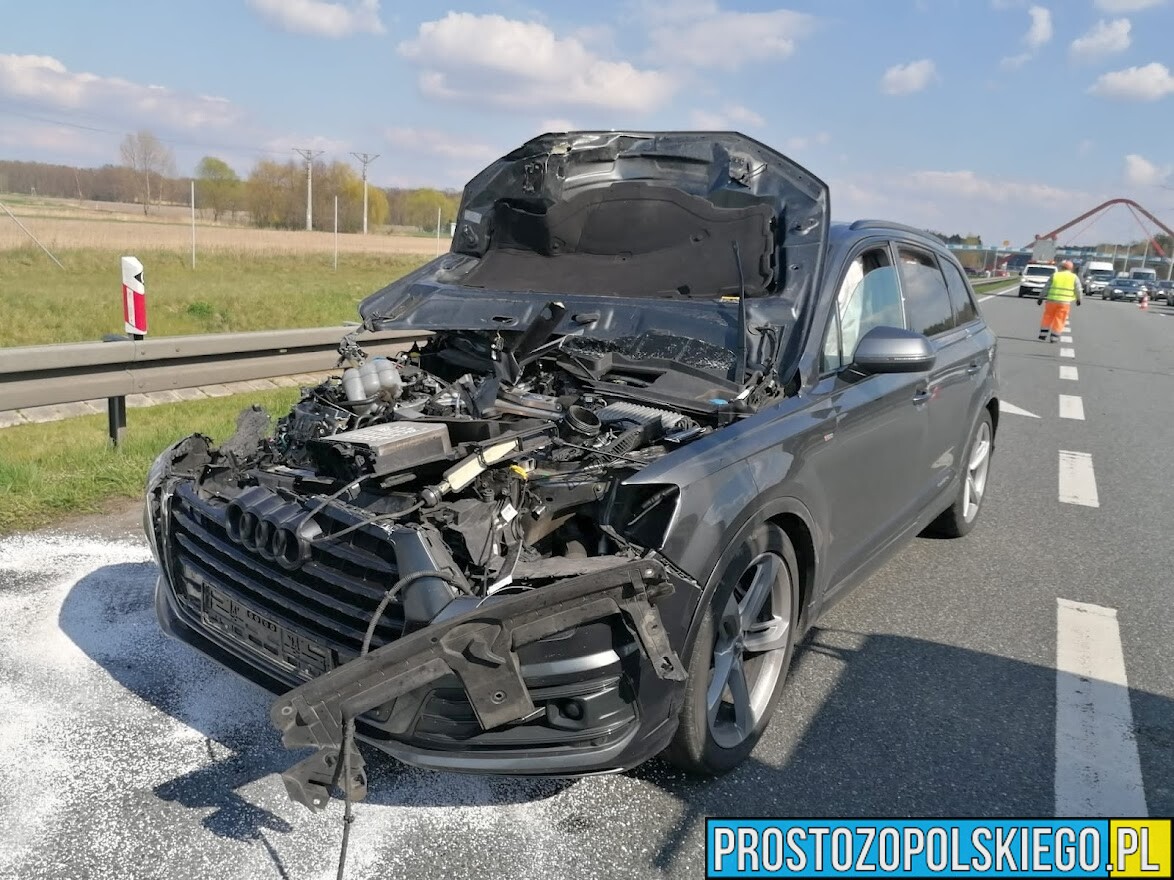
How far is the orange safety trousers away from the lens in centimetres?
1886

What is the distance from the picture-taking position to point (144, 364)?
615 cm

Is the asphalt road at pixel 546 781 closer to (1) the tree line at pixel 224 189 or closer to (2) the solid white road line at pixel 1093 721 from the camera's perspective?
(2) the solid white road line at pixel 1093 721

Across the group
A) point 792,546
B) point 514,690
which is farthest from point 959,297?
point 514,690

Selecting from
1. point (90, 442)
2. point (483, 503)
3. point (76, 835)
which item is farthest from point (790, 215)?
point (90, 442)

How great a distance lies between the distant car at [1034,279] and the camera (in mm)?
41438

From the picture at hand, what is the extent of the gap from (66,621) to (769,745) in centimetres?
297

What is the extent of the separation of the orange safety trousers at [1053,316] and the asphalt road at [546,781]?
1519 cm

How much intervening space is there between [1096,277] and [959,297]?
186 ft

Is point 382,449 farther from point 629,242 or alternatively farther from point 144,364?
point 144,364

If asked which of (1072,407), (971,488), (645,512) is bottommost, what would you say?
(1072,407)

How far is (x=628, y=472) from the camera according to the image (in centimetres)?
286

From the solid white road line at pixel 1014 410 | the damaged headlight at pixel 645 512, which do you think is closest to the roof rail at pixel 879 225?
the damaged headlight at pixel 645 512

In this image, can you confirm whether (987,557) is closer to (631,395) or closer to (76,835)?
(631,395)

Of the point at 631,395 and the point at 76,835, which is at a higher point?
the point at 631,395
